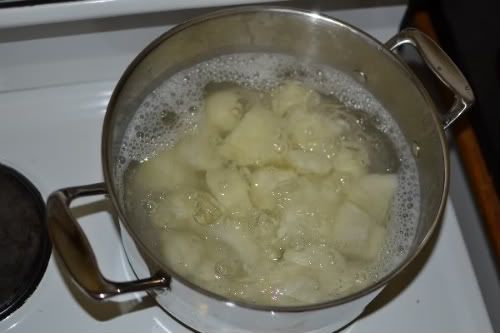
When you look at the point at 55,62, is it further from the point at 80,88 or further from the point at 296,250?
the point at 296,250

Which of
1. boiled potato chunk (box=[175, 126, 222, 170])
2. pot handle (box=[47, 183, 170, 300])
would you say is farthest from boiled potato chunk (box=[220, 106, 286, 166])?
pot handle (box=[47, 183, 170, 300])

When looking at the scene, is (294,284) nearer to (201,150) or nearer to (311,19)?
(201,150)

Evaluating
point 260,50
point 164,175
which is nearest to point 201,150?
point 164,175

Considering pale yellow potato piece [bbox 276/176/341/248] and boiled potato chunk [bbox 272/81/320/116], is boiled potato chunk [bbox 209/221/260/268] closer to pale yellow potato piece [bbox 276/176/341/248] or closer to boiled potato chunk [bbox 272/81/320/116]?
pale yellow potato piece [bbox 276/176/341/248]

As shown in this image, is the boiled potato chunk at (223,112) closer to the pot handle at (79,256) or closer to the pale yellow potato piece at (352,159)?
the pale yellow potato piece at (352,159)

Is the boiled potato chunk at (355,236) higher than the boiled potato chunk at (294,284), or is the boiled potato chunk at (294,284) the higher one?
the boiled potato chunk at (355,236)

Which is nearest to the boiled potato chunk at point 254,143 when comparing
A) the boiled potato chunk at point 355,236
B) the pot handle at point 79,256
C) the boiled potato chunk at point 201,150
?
the boiled potato chunk at point 201,150

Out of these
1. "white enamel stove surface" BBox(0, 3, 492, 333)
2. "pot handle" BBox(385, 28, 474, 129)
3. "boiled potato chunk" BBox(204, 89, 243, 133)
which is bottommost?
"white enamel stove surface" BBox(0, 3, 492, 333)
